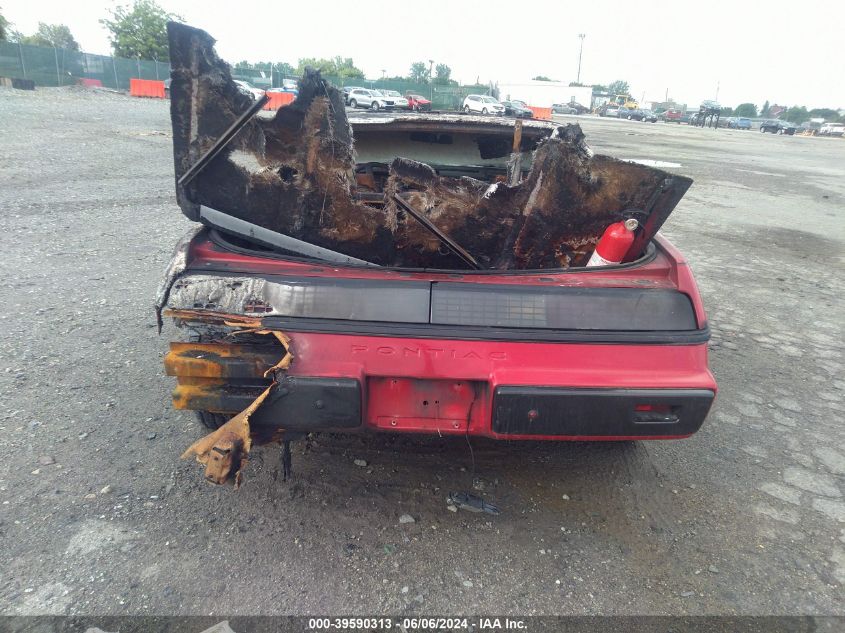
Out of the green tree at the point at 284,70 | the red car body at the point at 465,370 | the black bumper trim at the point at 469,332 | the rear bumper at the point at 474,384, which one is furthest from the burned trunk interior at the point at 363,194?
the green tree at the point at 284,70

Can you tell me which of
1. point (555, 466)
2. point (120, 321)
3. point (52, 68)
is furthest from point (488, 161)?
point (52, 68)

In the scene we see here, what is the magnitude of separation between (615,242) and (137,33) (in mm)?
54887

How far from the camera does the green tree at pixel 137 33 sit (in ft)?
148

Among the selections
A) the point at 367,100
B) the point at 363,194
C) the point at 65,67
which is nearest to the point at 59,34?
the point at 65,67

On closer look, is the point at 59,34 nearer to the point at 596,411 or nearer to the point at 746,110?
the point at 746,110

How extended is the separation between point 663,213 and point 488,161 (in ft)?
8.02

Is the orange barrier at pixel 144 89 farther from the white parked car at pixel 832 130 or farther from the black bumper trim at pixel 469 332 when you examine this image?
the white parked car at pixel 832 130

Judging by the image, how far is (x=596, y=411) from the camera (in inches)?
78.8

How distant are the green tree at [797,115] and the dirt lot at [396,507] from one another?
245ft

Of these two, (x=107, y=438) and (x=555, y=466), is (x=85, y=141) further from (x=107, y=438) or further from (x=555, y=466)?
(x=555, y=466)

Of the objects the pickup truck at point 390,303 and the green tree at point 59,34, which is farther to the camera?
the green tree at point 59,34

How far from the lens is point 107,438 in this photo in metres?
2.71

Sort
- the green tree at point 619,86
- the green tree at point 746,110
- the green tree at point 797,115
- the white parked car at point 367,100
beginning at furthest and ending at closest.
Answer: the green tree at point 619,86 → the green tree at point 746,110 → the green tree at point 797,115 → the white parked car at point 367,100

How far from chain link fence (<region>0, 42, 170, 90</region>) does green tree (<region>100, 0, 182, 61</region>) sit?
7.93m
